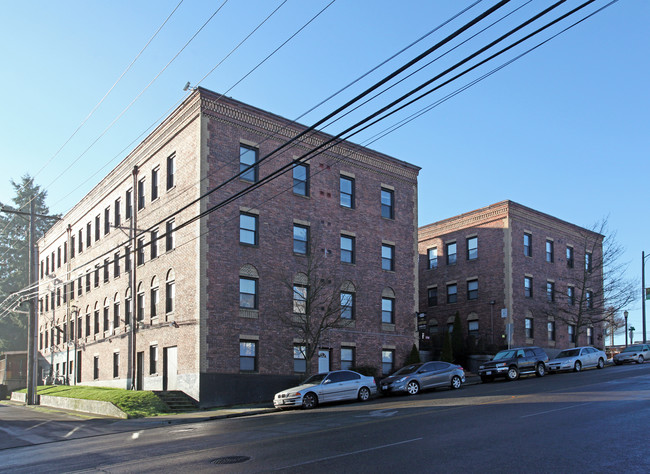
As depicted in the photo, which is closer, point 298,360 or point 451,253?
point 298,360

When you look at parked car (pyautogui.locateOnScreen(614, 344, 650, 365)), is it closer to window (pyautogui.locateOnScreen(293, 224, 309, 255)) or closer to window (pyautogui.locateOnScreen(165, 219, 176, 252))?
window (pyautogui.locateOnScreen(293, 224, 309, 255))

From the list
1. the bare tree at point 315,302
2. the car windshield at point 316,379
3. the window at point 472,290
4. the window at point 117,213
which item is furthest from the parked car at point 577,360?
the window at point 117,213

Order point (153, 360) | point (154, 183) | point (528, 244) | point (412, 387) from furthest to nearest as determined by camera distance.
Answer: point (528, 244) < point (154, 183) < point (153, 360) < point (412, 387)

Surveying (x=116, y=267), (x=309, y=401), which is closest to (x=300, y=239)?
(x=309, y=401)

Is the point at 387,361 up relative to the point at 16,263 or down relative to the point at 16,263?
down

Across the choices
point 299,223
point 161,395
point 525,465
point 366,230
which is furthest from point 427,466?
point 366,230

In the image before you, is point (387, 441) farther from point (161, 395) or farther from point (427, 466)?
point (161, 395)

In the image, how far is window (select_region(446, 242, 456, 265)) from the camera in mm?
47781

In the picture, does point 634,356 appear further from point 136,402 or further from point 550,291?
point 136,402

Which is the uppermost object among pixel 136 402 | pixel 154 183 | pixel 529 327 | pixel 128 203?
pixel 154 183

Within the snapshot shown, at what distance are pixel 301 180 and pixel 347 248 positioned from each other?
473 centimetres

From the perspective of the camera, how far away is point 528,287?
45125mm

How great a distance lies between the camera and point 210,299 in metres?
28.0

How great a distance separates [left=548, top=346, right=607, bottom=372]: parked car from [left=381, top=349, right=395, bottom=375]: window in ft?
28.0
